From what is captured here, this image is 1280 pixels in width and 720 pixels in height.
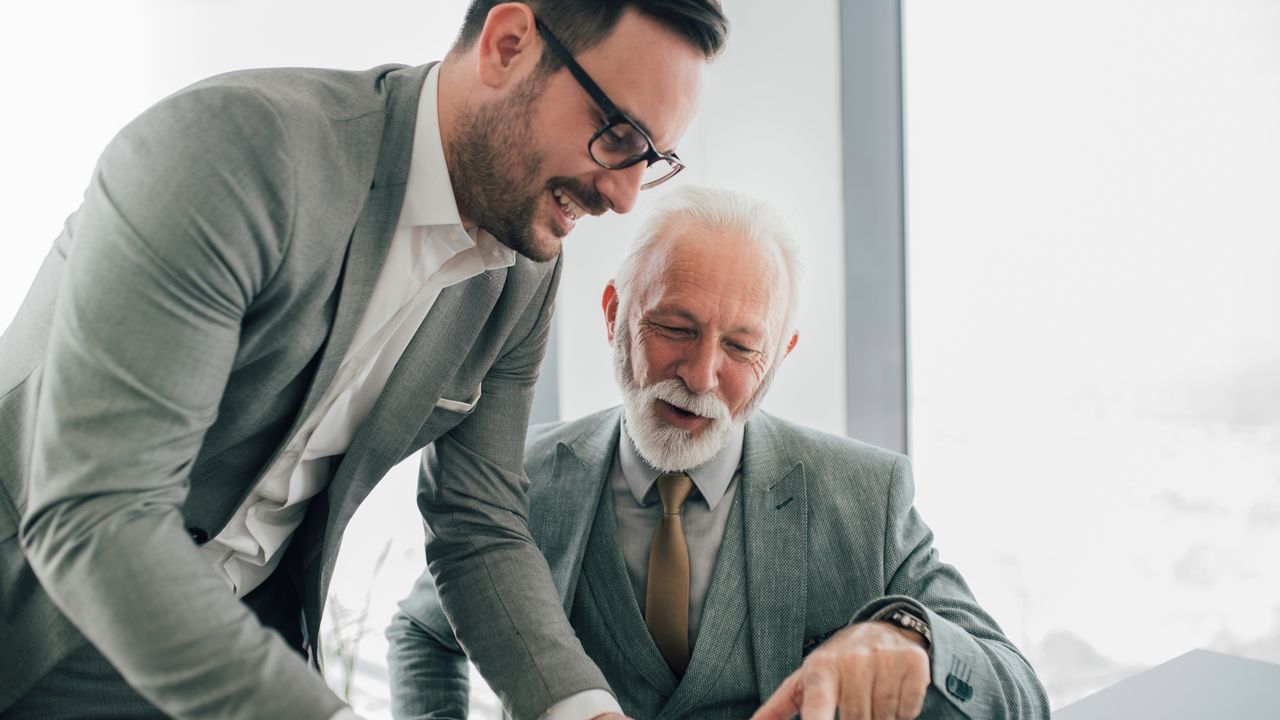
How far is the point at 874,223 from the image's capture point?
240 centimetres

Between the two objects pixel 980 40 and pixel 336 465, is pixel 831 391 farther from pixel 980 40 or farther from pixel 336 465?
pixel 336 465

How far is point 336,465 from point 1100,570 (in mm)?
1781

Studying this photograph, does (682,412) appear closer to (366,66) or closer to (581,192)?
(581,192)

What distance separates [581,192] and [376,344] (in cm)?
32

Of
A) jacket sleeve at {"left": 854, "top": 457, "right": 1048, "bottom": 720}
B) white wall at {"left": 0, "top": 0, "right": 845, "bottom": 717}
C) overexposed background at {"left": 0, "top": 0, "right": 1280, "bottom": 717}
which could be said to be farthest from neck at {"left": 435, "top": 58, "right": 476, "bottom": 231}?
overexposed background at {"left": 0, "top": 0, "right": 1280, "bottom": 717}

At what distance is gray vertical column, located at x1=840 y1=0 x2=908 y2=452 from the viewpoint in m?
2.38

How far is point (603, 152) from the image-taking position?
3.39ft

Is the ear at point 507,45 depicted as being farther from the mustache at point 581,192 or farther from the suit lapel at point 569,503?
the suit lapel at point 569,503

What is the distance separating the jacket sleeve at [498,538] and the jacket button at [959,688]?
0.46 metres

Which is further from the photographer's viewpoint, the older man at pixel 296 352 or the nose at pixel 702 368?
the nose at pixel 702 368

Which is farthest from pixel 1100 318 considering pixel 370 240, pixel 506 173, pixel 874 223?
pixel 370 240

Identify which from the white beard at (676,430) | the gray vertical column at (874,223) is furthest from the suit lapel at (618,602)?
the gray vertical column at (874,223)

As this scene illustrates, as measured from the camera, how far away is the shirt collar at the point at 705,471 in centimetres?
154

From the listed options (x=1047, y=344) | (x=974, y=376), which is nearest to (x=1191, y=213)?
(x=1047, y=344)
